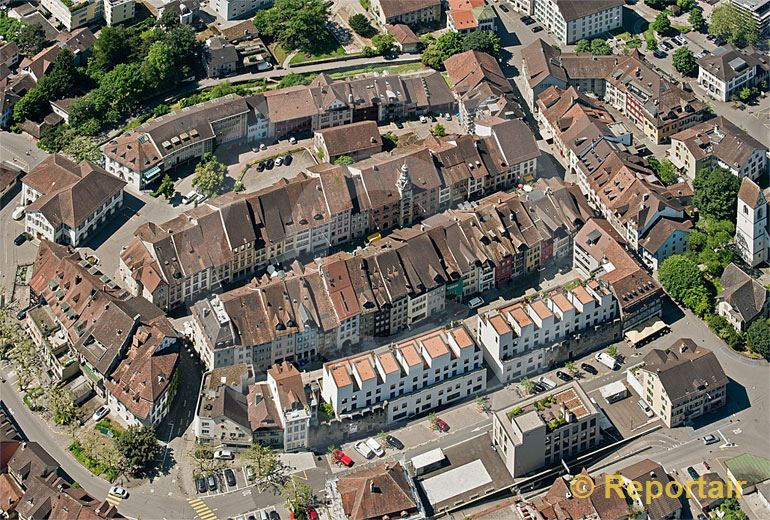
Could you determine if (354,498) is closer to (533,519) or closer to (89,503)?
(533,519)

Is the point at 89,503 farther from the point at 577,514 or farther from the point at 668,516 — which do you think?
the point at 668,516

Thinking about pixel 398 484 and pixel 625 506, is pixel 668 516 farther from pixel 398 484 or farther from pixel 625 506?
pixel 398 484

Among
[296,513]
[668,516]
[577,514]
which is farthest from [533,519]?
Result: [296,513]

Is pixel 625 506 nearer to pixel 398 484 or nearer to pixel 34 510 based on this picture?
pixel 398 484

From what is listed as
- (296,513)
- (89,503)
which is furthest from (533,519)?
(89,503)

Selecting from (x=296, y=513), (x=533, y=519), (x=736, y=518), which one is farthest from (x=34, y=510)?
(x=736, y=518)
